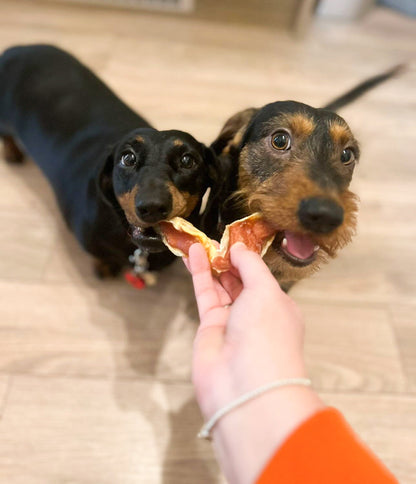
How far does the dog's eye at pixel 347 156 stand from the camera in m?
0.97

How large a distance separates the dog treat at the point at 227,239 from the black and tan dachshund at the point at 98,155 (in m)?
0.07

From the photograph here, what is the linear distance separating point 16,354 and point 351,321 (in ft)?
4.39

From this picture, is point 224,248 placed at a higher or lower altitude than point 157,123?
higher

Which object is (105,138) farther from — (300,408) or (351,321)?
(351,321)

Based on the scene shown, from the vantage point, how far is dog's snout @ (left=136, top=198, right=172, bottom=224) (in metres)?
0.87

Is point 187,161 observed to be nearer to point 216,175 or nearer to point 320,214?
point 216,175

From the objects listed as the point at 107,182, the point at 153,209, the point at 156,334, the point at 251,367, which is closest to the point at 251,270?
the point at 251,367

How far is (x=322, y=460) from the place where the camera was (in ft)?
1.73

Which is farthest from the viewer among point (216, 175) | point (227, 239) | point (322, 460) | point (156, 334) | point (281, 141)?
point (156, 334)

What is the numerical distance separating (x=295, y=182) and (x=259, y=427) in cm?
52

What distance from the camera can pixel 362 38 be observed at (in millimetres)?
3070

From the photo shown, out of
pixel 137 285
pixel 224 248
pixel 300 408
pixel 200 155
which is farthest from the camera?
pixel 137 285

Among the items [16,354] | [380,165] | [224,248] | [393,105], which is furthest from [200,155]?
[393,105]

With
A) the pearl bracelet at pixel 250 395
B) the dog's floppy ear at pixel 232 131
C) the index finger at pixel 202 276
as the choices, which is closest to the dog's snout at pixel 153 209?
the index finger at pixel 202 276
